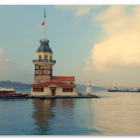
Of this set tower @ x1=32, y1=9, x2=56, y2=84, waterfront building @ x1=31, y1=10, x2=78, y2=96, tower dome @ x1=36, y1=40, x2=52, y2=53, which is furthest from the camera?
tower dome @ x1=36, y1=40, x2=52, y2=53

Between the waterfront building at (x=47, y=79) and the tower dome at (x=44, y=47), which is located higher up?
the tower dome at (x=44, y=47)

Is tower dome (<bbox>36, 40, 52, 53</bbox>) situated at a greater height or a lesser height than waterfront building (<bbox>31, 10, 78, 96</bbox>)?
greater

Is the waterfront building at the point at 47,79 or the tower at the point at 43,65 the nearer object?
the waterfront building at the point at 47,79

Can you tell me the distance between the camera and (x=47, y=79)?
68.2 meters

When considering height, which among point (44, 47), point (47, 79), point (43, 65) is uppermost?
point (44, 47)

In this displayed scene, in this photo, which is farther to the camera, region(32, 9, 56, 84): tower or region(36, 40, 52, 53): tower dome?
region(36, 40, 52, 53): tower dome

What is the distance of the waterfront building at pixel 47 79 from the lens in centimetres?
6438

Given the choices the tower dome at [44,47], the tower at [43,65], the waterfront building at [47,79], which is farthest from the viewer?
the tower dome at [44,47]

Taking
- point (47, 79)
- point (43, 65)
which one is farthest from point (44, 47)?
point (47, 79)

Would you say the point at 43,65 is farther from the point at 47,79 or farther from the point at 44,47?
the point at 44,47

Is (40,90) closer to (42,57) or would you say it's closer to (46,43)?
(42,57)

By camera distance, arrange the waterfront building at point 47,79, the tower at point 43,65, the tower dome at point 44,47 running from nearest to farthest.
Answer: the waterfront building at point 47,79 < the tower at point 43,65 < the tower dome at point 44,47

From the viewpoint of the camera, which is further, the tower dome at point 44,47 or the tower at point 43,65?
the tower dome at point 44,47

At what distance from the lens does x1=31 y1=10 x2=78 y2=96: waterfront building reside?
64.4 meters
